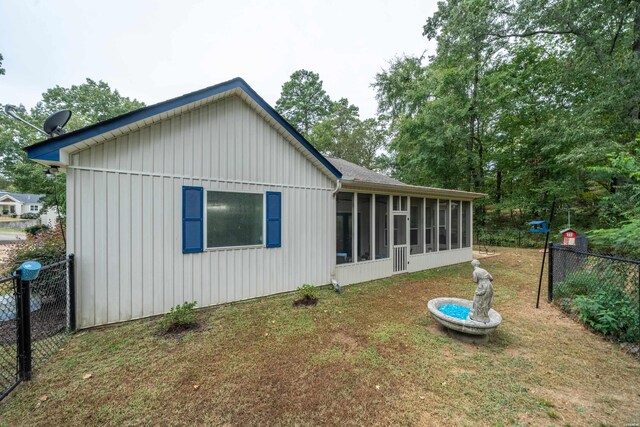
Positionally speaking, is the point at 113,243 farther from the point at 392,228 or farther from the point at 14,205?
the point at 14,205

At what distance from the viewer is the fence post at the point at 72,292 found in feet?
11.8

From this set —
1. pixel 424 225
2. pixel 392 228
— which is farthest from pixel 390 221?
pixel 424 225

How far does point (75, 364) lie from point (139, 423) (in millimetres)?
1616

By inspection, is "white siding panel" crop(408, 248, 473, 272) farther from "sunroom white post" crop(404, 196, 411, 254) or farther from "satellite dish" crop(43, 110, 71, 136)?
"satellite dish" crop(43, 110, 71, 136)

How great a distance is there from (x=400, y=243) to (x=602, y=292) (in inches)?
169

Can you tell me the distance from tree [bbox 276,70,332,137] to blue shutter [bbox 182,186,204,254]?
20.6m

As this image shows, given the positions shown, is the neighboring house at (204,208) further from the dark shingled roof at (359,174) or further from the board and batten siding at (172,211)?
the dark shingled roof at (359,174)

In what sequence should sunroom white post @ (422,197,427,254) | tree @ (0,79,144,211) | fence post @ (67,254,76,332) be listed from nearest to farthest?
fence post @ (67,254,76,332) < sunroom white post @ (422,197,427,254) < tree @ (0,79,144,211)

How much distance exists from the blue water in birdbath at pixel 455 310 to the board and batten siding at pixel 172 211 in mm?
3046

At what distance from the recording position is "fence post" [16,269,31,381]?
8.43ft

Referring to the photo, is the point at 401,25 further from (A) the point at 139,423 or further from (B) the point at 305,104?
(A) the point at 139,423

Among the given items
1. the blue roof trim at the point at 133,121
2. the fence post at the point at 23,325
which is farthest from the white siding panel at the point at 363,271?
the fence post at the point at 23,325

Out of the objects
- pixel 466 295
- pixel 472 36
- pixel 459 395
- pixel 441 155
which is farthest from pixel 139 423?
pixel 441 155

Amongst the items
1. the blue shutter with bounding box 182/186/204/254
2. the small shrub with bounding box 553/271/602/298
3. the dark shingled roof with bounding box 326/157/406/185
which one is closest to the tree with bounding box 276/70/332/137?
the dark shingled roof with bounding box 326/157/406/185
